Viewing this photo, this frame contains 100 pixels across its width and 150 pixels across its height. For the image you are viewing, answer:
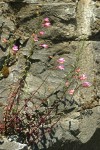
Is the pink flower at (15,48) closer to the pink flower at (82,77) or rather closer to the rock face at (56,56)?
the rock face at (56,56)

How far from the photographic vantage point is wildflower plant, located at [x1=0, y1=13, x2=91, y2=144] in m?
2.91

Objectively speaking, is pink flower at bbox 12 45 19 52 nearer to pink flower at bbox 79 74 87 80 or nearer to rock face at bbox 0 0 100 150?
rock face at bbox 0 0 100 150

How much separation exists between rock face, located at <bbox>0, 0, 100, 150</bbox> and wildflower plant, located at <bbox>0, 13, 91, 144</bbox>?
0.02 meters

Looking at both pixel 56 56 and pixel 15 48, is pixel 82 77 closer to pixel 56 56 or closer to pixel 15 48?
pixel 56 56

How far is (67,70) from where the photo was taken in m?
3.02

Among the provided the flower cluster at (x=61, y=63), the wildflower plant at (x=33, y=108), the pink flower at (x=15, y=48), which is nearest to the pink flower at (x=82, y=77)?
the wildflower plant at (x=33, y=108)

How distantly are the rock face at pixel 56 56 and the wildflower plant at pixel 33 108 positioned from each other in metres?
0.02

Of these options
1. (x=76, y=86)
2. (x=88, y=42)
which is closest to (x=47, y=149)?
(x=76, y=86)

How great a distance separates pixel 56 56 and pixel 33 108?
0.30 m

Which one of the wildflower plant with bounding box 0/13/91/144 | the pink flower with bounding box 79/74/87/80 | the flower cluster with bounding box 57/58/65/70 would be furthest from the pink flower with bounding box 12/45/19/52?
the pink flower with bounding box 79/74/87/80

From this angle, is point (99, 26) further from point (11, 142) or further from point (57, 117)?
point (11, 142)

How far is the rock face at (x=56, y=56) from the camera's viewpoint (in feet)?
9.73

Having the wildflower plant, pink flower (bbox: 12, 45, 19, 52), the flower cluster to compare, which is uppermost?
pink flower (bbox: 12, 45, 19, 52)

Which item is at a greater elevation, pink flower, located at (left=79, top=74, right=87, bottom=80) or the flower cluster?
the flower cluster
